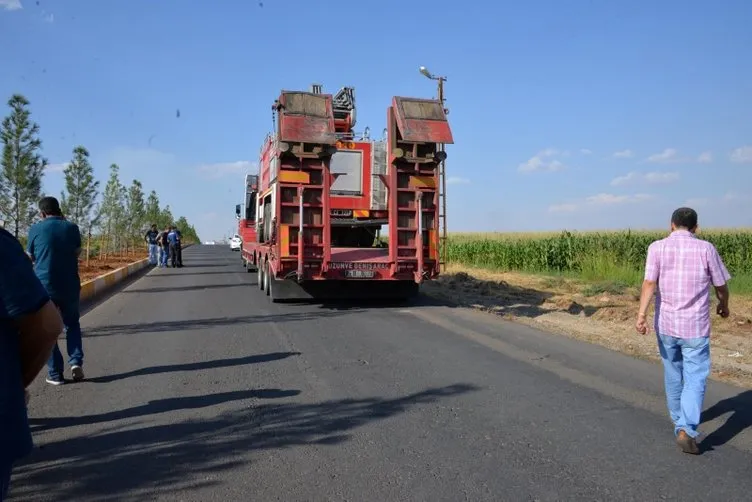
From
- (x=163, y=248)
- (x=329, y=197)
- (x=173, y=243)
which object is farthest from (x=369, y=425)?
(x=163, y=248)

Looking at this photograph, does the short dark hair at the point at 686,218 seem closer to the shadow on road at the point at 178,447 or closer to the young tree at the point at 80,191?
the shadow on road at the point at 178,447

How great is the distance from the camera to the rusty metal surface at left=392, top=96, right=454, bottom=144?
11758mm

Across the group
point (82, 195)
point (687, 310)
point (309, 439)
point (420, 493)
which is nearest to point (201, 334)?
point (309, 439)

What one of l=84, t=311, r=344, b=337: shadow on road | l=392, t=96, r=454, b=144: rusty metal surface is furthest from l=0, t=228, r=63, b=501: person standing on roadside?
l=392, t=96, r=454, b=144: rusty metal surface

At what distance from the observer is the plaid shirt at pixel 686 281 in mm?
4520

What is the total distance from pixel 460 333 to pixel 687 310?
5.15 m

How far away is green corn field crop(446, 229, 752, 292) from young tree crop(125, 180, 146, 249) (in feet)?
65.3

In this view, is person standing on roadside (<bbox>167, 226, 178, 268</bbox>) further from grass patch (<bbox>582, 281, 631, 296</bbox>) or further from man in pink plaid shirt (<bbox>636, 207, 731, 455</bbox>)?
man in pink plaid shirt (<bbox>636, 207, 731, 455</bbox>)

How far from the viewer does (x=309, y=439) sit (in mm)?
4699

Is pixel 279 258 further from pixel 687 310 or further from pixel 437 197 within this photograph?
pixel 687 310

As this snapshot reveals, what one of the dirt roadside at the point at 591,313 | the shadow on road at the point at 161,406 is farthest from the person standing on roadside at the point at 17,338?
the dirt roadside at the point at 591,313

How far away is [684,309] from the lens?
4547mm

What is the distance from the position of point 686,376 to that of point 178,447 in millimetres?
3688

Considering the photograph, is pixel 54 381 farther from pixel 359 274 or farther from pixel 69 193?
pixel 69 193
